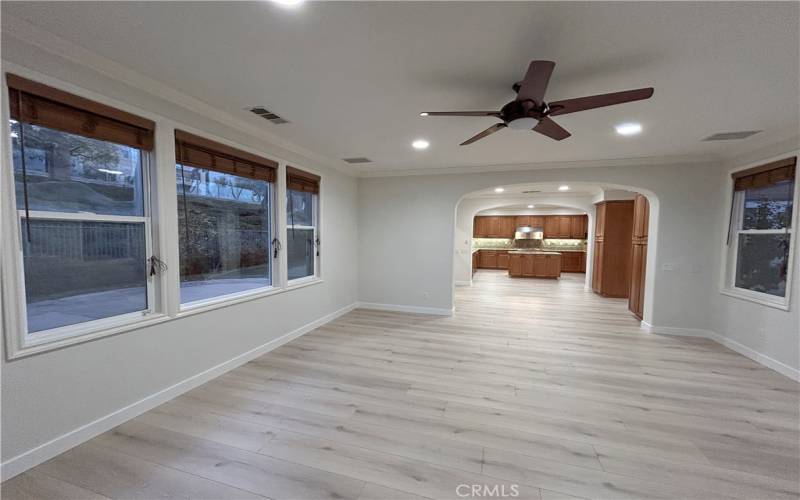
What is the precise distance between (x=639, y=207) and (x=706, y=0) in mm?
4916

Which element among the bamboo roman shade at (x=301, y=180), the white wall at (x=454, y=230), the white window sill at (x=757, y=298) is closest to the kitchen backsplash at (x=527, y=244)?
the white wall at (x=454, y=230)

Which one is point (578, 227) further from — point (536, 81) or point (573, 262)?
point (536, 81)

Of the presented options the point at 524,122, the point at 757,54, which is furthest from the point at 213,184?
the point at 757,54

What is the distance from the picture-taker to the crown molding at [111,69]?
169 centimetres

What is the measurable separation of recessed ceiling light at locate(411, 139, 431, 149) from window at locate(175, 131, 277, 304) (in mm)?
1701

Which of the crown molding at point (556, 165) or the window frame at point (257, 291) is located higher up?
the crown molding at point (556, 165)

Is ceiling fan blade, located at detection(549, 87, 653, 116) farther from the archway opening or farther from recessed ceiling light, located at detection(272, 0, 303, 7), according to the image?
the archway opening

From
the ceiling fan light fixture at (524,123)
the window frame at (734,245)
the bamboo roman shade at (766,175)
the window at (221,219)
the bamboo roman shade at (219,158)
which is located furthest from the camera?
the window frame at (734,245)

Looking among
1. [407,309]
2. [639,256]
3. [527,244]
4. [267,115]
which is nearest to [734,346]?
[639,256]

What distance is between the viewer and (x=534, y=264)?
31.9 feet

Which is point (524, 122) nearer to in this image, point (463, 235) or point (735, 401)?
point (735, 401)

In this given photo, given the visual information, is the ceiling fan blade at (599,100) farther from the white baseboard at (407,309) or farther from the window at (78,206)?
the white baseboard at (407,309)
